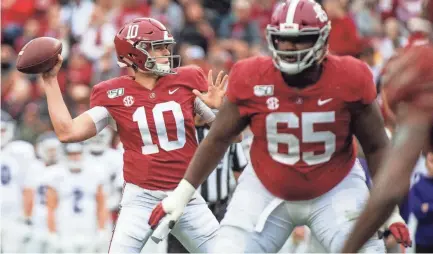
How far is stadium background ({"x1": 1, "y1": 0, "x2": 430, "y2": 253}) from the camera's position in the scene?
12.5 m

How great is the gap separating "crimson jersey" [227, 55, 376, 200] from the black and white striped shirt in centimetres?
276

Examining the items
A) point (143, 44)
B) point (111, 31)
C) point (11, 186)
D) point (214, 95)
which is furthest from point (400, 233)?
point (111, 31)

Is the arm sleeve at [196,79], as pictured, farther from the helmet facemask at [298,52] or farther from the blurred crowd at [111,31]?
the blurred crowd at [111,31]

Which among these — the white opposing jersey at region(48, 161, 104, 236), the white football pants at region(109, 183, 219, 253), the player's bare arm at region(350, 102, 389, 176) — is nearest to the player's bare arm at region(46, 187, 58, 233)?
the white opposing jersey at region(48, 161, 104, 236)

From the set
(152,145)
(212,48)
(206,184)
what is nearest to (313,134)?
(152,145)

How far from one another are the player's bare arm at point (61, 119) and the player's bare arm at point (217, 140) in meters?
1.13

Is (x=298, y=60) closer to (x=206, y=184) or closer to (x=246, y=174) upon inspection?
(x=246, y=174)

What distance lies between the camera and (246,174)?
17.7ft

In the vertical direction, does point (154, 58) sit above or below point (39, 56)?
below

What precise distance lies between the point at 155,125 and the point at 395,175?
7.77 ft

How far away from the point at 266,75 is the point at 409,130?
1065 mm

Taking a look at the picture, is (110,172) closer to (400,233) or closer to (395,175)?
(400,233)

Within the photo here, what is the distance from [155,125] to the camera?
6.39m

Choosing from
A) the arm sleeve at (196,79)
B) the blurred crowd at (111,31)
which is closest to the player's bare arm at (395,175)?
the arm sleeve at (196,79)
